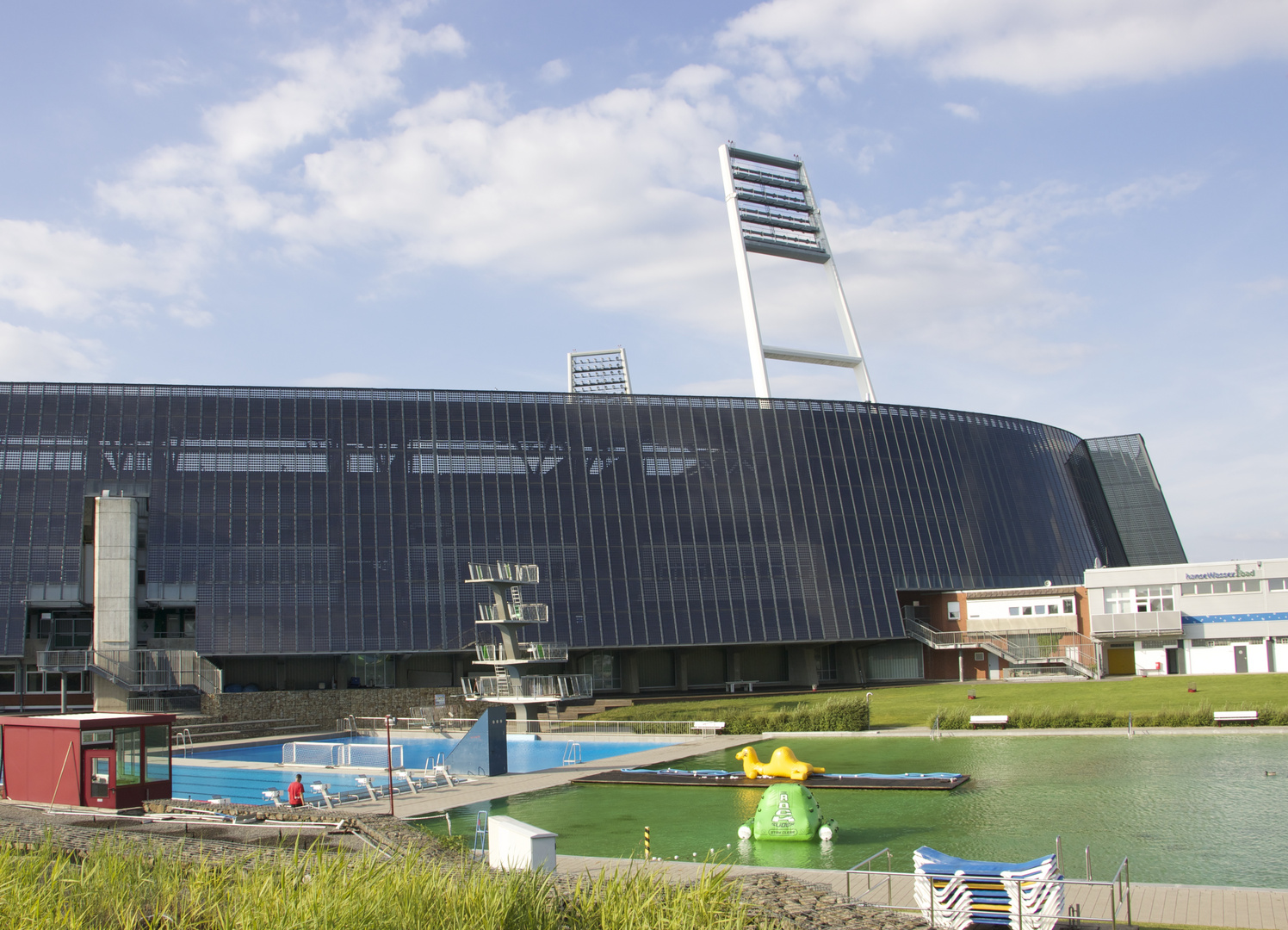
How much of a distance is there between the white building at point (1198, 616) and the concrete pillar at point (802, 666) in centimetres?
1644

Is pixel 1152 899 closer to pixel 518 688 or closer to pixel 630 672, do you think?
pixel 518 688

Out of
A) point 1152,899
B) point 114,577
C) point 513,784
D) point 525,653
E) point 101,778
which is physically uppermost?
point 114,577

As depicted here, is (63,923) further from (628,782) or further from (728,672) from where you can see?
(728,672)

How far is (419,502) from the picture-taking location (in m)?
65.2

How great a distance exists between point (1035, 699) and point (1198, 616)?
16.8 metres

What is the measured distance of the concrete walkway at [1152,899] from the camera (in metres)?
15.1

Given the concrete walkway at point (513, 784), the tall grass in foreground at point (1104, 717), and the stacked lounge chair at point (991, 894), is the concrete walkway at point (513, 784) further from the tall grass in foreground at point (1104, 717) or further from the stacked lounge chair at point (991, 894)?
the stacked lounge chair at point (991, 894)

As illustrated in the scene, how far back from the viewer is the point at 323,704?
57.8m

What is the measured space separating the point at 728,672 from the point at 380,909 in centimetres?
5836

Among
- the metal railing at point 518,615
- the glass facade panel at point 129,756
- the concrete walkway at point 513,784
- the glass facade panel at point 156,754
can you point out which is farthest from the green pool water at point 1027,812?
the metal railing at point 518,615

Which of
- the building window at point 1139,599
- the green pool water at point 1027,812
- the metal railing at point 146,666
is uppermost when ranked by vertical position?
the building window at point 1139,599

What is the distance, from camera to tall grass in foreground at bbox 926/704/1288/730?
39.1 m

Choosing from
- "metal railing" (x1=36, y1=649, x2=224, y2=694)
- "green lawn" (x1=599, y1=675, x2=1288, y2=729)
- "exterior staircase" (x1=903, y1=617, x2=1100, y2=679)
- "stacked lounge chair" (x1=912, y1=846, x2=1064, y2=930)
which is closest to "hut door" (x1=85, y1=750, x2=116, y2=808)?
"stacked lounge chair" (x1=912, y1=846, x2=1064, y2=930)

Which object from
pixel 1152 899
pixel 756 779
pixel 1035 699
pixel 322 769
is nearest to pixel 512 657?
pixel 322 769
